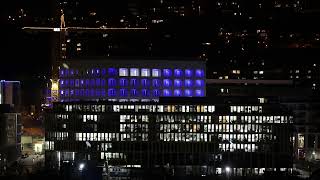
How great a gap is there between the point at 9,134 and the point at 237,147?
94.6 feet

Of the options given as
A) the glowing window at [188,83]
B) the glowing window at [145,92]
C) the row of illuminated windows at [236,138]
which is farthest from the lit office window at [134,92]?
the row of illuminated windows at [236,138]

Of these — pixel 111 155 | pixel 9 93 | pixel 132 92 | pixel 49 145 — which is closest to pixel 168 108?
pixel 111 155

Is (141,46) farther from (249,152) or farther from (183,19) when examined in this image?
(249,152)

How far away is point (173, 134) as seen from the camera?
270ft

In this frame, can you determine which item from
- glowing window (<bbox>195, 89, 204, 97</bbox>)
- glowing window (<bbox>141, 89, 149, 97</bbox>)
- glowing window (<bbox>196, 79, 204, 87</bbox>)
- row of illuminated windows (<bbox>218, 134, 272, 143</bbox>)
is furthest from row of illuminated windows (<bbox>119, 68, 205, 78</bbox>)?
row of illuminated windows (<bbox>218, 134, 272, 143</bbox>)

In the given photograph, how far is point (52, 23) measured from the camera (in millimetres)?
138875

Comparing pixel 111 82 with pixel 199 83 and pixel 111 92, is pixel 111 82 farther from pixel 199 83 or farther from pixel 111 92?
pixel 199 83

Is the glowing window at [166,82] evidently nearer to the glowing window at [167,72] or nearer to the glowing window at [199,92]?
the glowing window at [167,72]

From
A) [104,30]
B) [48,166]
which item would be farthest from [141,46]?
[48,166]

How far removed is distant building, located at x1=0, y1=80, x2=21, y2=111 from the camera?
103412 mm

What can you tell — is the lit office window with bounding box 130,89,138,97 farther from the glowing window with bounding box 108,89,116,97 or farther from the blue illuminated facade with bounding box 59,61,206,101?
the glowing window with bounding box 108,89,116,97

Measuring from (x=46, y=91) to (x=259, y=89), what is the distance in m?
41.2

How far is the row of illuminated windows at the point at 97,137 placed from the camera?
8206cm

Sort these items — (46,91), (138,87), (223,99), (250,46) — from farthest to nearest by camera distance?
(250,46)
(46,91)
(138,87)
(223,99)
